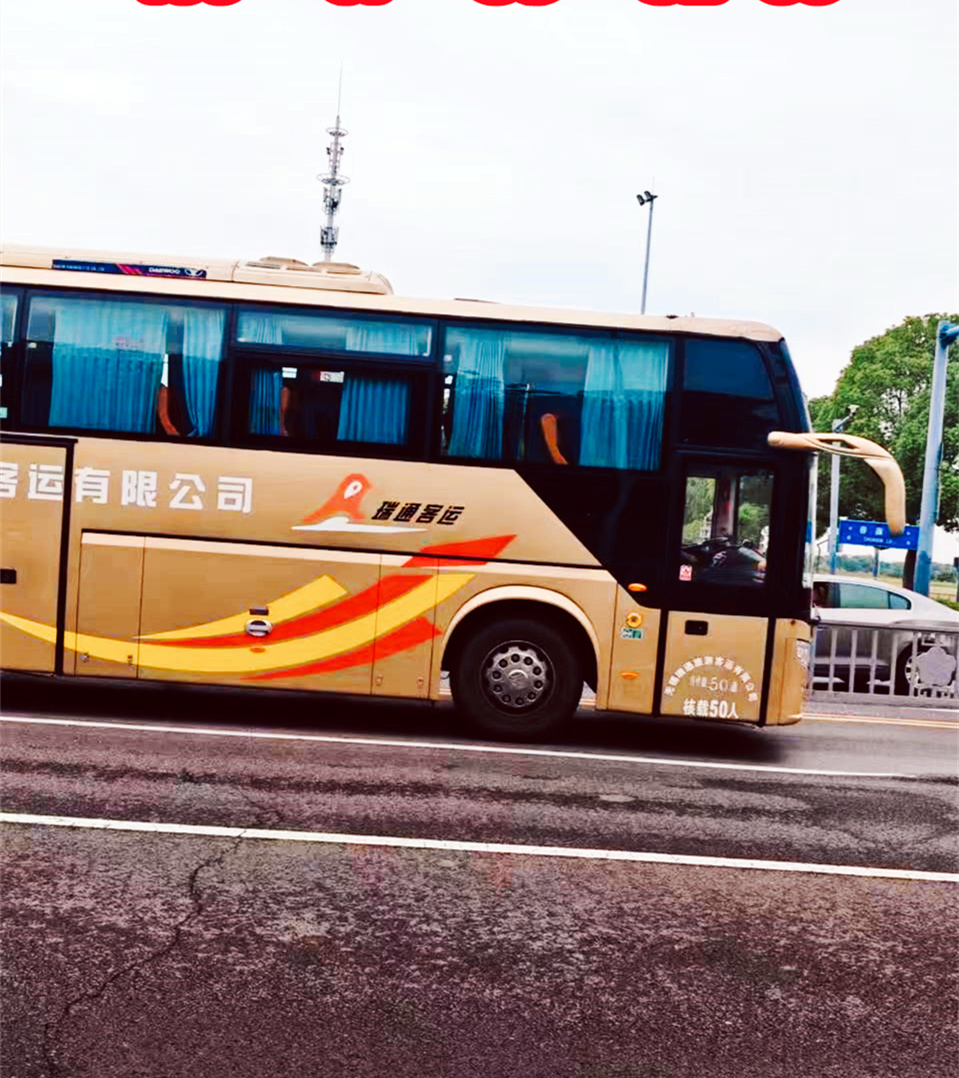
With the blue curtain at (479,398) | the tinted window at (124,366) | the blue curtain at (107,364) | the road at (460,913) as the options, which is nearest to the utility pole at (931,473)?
the road at (460,913)

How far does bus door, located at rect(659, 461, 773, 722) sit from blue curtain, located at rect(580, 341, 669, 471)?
0.44m

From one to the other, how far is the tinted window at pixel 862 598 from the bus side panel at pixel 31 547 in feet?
32.6

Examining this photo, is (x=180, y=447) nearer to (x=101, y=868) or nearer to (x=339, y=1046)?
Answer: (x=101, y=868)

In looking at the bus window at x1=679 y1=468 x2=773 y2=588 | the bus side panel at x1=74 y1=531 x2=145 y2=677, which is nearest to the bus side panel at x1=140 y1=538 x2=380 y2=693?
the bus side panel at x1=74 y1=531 x2=145 y2=677

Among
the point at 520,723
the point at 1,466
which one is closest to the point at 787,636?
the point at 520,723

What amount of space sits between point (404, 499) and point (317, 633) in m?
1.28

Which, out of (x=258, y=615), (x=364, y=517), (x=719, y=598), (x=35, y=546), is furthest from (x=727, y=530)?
(x=35, y=546)

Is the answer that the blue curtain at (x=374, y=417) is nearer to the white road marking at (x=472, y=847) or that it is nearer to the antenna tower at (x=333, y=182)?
the white road marking at (x=472, y=847)

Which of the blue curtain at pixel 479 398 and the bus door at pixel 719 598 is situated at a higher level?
the blue curtain at pixel 479 398

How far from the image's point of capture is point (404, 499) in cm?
995

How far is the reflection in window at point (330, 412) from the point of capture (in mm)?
10008

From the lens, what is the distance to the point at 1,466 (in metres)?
10.1

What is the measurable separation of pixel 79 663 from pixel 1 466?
67.0 inches

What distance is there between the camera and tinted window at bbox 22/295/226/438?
10062 mm
